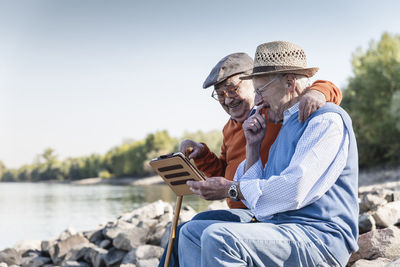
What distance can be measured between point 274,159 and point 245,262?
1.93 feet

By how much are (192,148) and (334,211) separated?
1.54m

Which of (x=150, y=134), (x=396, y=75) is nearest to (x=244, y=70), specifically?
(x=396, y=75)

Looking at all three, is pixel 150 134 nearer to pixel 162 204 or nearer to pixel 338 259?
pixel 162 204

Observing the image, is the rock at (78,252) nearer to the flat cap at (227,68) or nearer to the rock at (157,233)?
the rock at (157,233)

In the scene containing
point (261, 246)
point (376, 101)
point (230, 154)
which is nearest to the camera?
point (261, 246)

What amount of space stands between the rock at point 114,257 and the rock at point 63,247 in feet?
3.55

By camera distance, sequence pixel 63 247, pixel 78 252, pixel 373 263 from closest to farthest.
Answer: pixel 373 263, pixel 78 252, pixel 63 247

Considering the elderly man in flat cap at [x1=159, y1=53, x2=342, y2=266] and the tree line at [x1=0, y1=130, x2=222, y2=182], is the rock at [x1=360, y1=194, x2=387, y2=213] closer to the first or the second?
the elderly man in flat cap at [x1=159, y1=53, x2=342, y2=266]

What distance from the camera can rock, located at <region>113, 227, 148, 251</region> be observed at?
18.3 ft

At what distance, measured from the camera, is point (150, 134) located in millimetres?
64875

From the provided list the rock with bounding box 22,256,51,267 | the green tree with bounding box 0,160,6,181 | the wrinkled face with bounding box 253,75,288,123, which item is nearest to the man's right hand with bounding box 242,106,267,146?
the wrinkled face with bounding box 253,75,288,123

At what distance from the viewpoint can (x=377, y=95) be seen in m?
27.2

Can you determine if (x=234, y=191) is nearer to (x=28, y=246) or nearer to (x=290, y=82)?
(x=290, y=82)

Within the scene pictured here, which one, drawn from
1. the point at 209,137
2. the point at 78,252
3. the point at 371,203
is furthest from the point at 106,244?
the point at 209,137
